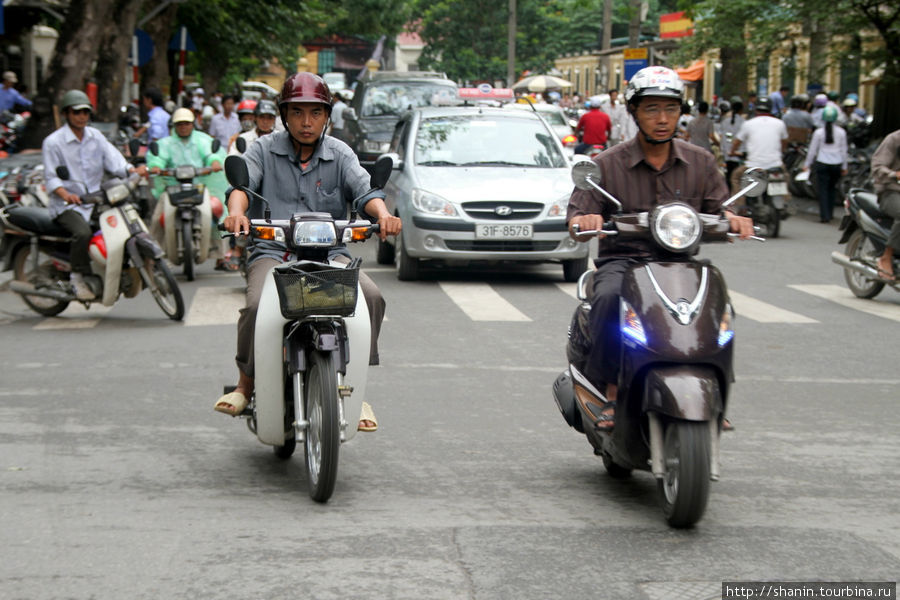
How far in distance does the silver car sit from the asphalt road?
3.04m

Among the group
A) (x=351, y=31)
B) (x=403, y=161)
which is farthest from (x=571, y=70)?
(x=403, y=161)

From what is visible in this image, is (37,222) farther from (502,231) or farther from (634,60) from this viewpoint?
(634,60)

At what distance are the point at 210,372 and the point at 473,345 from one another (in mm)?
2078

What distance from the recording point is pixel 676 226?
17.0 ft

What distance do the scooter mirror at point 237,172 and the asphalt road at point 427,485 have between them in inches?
49.9

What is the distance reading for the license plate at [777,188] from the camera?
61.3 feet

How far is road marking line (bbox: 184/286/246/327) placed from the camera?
11.0m

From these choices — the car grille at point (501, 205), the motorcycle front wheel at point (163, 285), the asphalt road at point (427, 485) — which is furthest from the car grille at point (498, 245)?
the motorcycle front wheel at point (163, 285)

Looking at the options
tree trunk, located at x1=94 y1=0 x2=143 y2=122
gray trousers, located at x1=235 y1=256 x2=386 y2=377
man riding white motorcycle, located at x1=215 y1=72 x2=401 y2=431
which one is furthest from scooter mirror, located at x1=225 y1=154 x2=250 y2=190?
tree trunk, located at x1=94 y1=0 x2=143 y2=122

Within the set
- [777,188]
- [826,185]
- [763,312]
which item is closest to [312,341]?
[763,312]

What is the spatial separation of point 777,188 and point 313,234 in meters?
14.3

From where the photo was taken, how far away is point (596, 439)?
562 cm

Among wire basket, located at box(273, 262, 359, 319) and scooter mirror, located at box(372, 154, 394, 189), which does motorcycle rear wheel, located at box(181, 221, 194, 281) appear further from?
wire basket, located at box(273, 262, 359, 319)

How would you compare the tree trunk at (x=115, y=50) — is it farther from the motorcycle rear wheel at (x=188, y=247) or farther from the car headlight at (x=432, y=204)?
the car headlight at (x=432, y=204)
